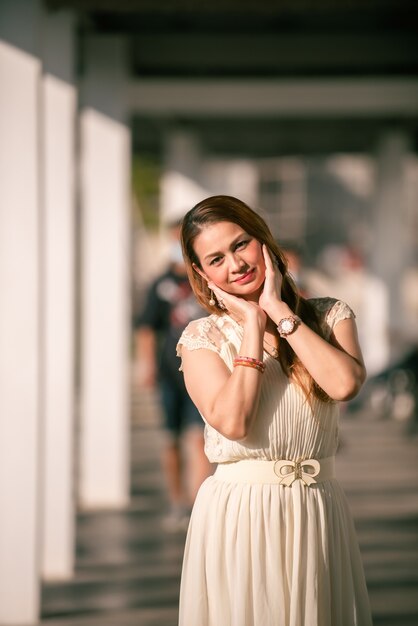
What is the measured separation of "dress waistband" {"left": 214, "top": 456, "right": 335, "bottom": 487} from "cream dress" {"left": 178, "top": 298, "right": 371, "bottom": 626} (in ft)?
0.05

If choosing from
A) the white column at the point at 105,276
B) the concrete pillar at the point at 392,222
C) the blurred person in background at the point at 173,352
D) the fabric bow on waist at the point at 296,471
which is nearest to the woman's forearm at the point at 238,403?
the fabric bow on waist at the point at 296,471

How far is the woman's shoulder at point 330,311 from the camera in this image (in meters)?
3.50

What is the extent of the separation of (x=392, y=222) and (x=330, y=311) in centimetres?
1475

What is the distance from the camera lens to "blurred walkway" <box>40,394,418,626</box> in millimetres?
Answer: 6426

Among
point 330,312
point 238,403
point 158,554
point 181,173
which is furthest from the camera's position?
point 181,173

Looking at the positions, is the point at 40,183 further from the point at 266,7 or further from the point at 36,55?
the point at 266,7

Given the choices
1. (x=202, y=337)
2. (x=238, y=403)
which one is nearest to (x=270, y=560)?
(x=238, y=403)

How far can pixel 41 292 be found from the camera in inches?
238

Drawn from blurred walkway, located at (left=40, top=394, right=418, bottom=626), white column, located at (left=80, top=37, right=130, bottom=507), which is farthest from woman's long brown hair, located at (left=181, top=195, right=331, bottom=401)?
white column, located at (left=80, top=37, right=130, bottom=507)

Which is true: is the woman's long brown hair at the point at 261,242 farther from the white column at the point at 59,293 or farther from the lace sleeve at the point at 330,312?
the white column at the point at 59,293

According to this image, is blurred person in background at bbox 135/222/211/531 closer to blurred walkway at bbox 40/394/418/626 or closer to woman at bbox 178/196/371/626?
blurred walkway at bbox 40/394/418/626

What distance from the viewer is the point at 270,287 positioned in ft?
11.2

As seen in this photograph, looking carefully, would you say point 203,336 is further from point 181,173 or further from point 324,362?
point 181,173

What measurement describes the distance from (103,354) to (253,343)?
6.35 meters
